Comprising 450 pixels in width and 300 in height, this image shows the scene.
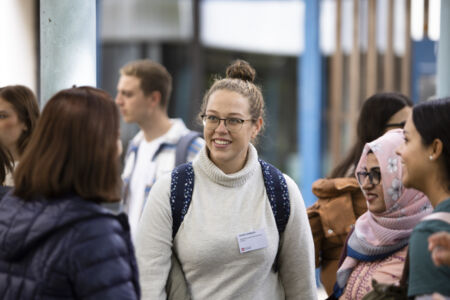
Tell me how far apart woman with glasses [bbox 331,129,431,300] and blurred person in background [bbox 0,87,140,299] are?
3.89ft

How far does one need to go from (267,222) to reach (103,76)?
4796mm

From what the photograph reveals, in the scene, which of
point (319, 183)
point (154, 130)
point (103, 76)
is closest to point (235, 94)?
point (319, 183)

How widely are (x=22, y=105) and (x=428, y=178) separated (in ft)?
6.37

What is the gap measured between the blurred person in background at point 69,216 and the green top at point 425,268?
2.92 ft

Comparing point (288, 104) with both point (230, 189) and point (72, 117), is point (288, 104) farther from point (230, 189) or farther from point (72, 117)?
point (72, 117)

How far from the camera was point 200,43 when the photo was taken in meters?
6.95

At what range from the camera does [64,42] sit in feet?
9.13

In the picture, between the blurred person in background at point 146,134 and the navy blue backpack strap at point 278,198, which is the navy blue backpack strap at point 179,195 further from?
the blurred person in background at point 146,134

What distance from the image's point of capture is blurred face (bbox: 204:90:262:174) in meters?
2.77

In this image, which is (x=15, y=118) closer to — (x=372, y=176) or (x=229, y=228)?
(x=229, y=228)

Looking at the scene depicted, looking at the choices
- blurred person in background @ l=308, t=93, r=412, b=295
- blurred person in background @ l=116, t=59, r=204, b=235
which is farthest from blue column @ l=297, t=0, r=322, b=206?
blurred person in background @ l=308, t=93, r=412, b=295

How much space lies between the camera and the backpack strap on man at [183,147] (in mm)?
4035

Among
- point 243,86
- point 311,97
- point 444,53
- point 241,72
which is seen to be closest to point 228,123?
point 243,86

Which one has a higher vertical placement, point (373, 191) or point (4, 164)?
point (4, 164)
